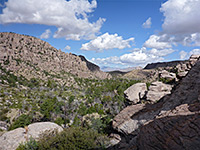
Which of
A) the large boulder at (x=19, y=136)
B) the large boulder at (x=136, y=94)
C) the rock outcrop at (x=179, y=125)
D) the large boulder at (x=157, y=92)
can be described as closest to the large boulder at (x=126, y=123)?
the rock outcrop at (x=179, y=125)

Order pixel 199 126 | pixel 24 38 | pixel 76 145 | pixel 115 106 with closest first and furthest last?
pixel 199 126
pixel 76 145
pixel 115 106
pixel 24 38

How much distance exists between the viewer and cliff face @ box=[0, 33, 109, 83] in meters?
102

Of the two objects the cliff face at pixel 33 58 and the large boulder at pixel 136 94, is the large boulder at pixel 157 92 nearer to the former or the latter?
the large boulder at pixel 136 94

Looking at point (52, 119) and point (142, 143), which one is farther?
point (52, 119)

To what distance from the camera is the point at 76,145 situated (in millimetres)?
13805

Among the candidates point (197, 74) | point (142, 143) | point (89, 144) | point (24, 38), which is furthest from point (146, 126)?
point (24, 38)

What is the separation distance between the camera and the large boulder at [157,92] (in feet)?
69.7

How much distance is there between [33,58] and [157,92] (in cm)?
12601

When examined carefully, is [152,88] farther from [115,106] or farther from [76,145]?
[115,106]

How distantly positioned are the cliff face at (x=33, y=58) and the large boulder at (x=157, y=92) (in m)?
93.2

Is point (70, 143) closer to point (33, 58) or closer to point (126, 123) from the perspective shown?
point (126, 123)

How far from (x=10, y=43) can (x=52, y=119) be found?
121313 mm

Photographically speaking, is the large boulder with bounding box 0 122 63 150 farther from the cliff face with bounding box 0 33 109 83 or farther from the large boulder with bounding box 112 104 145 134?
the cliff face with bounding box 0 33 109 83

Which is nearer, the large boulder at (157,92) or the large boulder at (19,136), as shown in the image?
the large boulder at (19,136)
